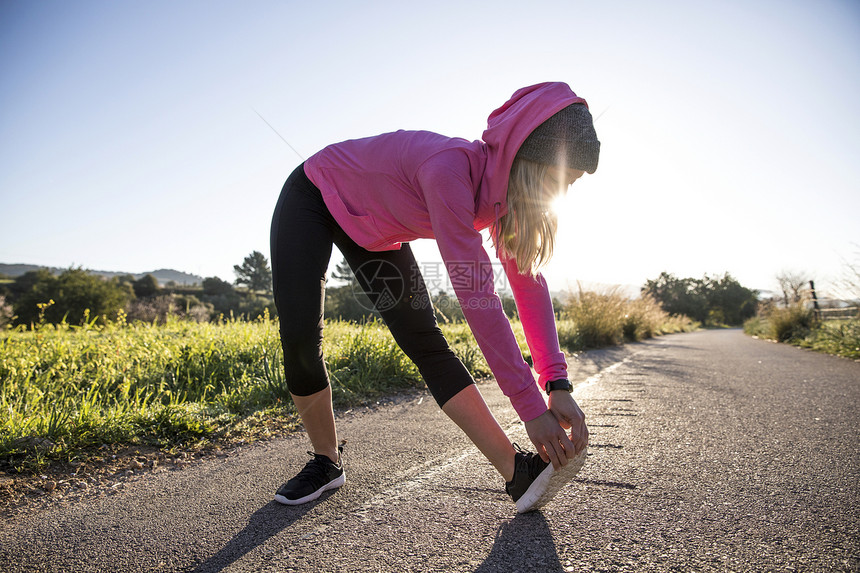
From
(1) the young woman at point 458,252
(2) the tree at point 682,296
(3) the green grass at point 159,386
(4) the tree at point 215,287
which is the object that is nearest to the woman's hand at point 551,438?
(1) the young woman at point 458,252

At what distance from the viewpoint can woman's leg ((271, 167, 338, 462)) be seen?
1.70 m

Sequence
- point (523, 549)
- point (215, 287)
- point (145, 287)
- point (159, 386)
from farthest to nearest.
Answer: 1. point (145, 287)
2. point (215, 287)
3. point (159, 386)
4. point (523, 549)

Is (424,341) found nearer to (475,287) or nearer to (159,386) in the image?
(475,287)

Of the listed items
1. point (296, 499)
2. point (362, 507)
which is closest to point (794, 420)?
point (362, 507)

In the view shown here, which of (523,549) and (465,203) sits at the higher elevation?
(465,203)

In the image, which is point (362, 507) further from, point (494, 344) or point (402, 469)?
point (494, 344)

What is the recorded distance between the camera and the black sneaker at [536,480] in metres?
1.38

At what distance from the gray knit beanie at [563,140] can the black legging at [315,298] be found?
2.40 feet

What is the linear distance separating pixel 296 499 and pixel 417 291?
91cm

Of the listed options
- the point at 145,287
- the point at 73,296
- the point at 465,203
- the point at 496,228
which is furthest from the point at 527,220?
the point at 145,287

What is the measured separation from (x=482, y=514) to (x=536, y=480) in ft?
0.71

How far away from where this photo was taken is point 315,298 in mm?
1746

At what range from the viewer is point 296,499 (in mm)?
1620

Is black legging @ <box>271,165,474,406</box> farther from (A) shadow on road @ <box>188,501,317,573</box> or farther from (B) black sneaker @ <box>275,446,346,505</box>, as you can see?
(A) shadow on road @ <box>188,501,317,573</box>
